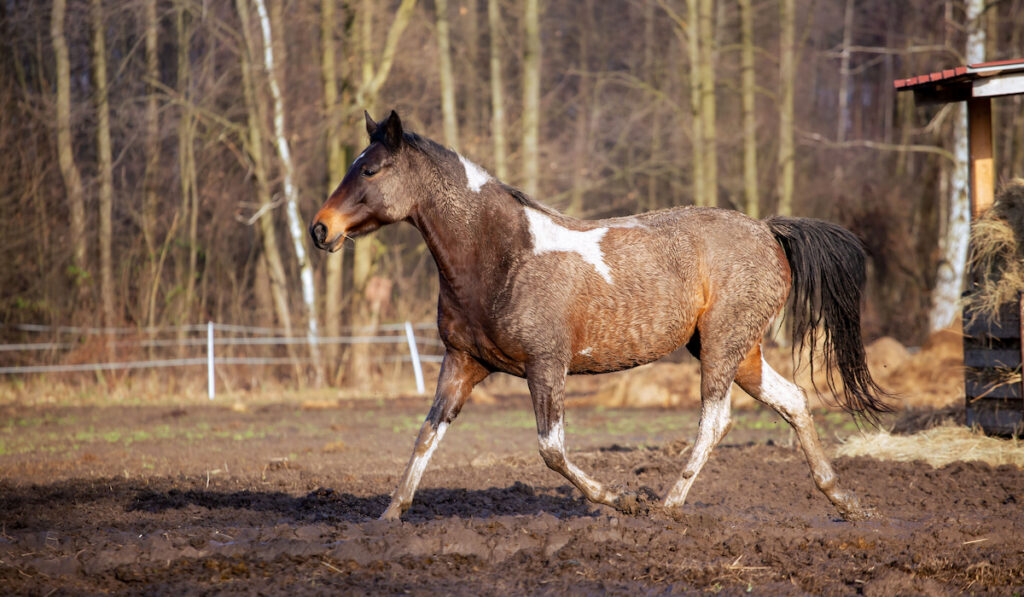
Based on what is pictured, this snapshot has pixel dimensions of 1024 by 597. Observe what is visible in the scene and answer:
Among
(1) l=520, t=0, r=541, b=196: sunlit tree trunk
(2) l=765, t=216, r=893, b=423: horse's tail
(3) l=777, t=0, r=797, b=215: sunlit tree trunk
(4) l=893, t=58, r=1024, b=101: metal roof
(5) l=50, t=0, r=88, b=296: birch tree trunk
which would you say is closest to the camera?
(2) l=765, t=216, r=893, b=423: horse's tail

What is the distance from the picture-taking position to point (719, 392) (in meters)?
6.07

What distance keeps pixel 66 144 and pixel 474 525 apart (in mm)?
17753

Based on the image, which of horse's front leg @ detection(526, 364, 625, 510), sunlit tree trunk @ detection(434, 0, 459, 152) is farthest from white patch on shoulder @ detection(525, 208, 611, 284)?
sunlit tree trunk @ detection(434, 0, 459, 152)

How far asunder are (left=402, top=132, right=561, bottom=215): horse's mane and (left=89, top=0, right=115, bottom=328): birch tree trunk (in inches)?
611

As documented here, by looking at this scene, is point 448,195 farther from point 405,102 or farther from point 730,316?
point 405,102

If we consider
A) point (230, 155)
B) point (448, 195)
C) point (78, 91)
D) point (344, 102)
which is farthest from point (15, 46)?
point (448, 195)

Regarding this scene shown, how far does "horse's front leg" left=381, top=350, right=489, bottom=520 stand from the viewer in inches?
225

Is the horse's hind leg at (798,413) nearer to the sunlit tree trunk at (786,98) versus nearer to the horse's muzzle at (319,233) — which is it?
the horse's muzzle at (319,233)

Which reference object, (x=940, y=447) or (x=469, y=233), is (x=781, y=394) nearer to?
(x=469, y=233)

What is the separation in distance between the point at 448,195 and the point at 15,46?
19719mm

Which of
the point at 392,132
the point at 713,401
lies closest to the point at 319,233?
the point at 392,132

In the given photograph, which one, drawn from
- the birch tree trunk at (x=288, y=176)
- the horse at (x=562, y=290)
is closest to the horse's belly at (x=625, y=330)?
the horse at (x=562, y=290)

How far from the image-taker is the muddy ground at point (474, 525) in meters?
4.23

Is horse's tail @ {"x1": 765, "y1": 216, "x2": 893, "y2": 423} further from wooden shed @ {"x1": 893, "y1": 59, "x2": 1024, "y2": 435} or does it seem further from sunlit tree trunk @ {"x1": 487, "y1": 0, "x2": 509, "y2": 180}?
sunlit tree trunk @ {"x1": 487, "y1": 0, "x2": 509, "y2": 180}
